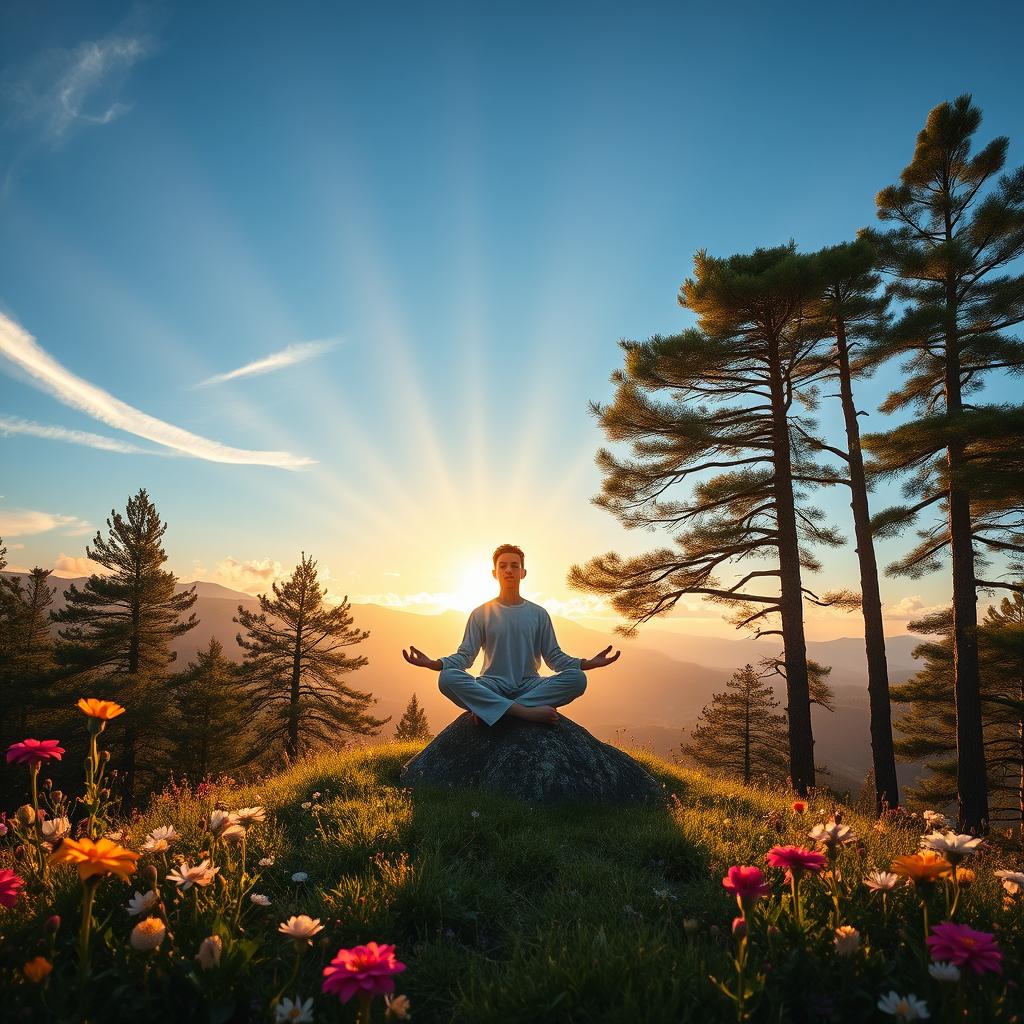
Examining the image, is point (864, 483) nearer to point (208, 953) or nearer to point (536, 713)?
point (536, 713)

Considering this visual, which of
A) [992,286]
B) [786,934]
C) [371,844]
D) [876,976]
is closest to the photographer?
[876,976]

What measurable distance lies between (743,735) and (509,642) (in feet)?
74.5

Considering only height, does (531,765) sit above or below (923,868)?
below

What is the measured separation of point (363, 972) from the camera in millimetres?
1206

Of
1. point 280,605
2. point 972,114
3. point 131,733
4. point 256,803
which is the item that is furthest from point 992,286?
point 131,733

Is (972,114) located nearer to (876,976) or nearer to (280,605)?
(876,976)

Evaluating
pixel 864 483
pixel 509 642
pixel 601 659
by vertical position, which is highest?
pixel 864 483

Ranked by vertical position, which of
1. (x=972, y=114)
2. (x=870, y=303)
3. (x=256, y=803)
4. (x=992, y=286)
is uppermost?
(x=972, y=114)

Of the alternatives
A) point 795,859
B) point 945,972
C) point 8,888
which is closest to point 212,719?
point 8,888

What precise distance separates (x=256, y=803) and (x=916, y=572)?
520 inches

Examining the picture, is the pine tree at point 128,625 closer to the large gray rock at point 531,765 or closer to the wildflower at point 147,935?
the large gray rock at point 531,765

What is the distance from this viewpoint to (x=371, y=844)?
3.42 metres

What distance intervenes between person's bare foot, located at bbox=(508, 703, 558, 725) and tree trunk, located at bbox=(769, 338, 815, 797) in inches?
247

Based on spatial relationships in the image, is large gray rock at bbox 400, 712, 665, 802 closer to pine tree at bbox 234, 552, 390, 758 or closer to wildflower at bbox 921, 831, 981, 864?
wildflower at bbox 921, 831, 981, 864
